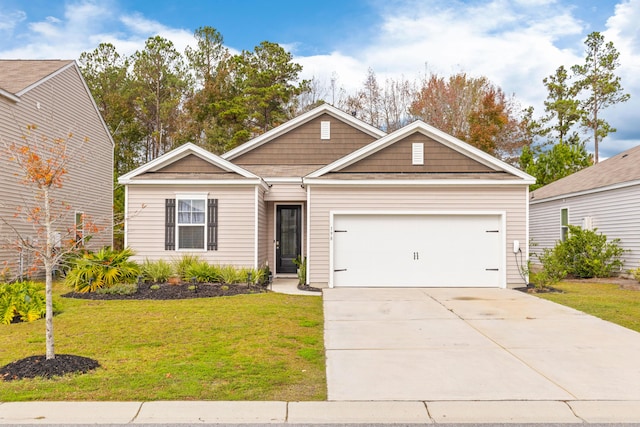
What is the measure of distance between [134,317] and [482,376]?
617cm

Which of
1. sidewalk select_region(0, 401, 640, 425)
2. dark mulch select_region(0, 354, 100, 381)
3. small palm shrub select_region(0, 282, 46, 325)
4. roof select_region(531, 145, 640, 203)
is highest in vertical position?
roof select_region(531, 145, 640, 203)

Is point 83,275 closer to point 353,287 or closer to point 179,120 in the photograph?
point 353,287

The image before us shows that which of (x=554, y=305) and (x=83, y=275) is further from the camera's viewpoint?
(x=83, y=275)

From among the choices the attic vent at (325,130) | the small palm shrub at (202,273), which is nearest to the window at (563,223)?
the attic vent at (325,130)

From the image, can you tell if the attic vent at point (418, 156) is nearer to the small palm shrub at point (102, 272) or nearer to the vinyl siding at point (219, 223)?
the vinyl siding at point (219, 223)

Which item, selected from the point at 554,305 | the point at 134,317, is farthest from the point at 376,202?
the point at 134,317

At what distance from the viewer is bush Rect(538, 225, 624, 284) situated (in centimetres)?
1605

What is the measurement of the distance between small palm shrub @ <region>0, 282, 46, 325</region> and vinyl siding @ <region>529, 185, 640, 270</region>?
39.8 ft

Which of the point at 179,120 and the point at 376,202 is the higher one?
the point at 179,120

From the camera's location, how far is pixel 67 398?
15.9ft

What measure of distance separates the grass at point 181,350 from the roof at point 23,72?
328 inches

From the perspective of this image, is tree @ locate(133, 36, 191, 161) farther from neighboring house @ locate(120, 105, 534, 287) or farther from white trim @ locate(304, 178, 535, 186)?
white trim @ locate(304, 178, 535, 186)

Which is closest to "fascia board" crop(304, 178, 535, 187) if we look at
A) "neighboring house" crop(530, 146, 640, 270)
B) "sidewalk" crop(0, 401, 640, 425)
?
"neighboring house" crop(530, 146, 640, 270)

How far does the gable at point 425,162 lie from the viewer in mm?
14031
